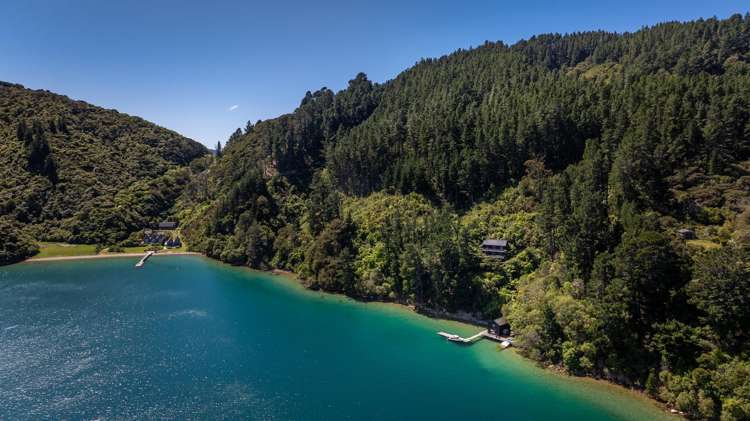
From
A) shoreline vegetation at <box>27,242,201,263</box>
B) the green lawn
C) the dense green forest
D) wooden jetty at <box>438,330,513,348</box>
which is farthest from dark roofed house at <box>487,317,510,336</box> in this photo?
the green lawn

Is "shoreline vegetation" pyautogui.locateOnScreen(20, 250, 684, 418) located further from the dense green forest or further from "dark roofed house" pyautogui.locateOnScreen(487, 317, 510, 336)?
"dark roofed house" pyautogui.locateOnScreen(487, 317, 510, 336)

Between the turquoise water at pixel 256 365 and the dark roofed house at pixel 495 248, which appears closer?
the turquoise water at pixel 256 365

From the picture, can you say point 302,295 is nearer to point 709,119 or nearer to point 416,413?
point 416,413

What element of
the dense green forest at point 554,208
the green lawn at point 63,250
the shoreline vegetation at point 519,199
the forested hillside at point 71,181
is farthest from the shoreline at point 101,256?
the forested hillside at point 71,181

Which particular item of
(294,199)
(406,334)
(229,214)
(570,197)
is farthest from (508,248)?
(229,214)

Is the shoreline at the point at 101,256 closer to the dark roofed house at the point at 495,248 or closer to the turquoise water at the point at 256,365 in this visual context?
the turquoise water at the point at 256,365
